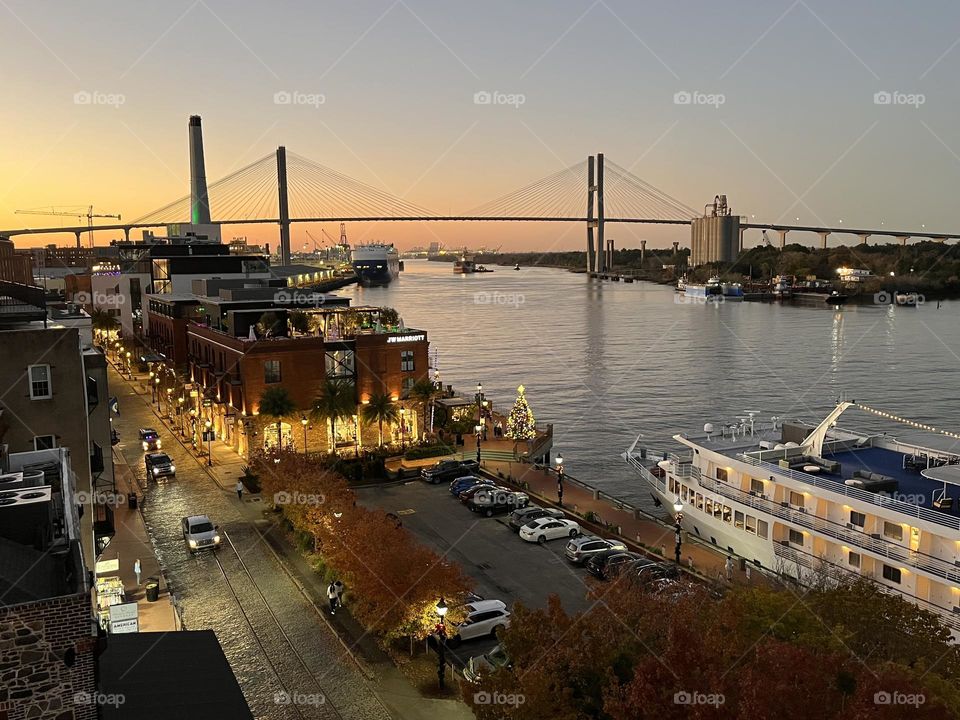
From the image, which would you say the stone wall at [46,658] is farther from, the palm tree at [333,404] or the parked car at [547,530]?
the palm tree at [333,404]

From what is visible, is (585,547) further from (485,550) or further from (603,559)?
(485,550)

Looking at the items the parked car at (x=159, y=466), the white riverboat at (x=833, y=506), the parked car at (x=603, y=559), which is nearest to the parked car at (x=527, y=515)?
the parked car at (x=603, y=559)

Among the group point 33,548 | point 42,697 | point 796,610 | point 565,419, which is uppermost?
point 33,548

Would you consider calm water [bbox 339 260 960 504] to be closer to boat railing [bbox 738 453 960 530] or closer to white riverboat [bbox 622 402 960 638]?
white riverboat [bbox 622 402 960 638]

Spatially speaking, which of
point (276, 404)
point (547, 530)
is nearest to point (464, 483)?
point (547, 530)

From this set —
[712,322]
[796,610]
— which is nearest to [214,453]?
[796,610]

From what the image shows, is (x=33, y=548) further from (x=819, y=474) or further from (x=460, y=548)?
(x=819, y=474)
